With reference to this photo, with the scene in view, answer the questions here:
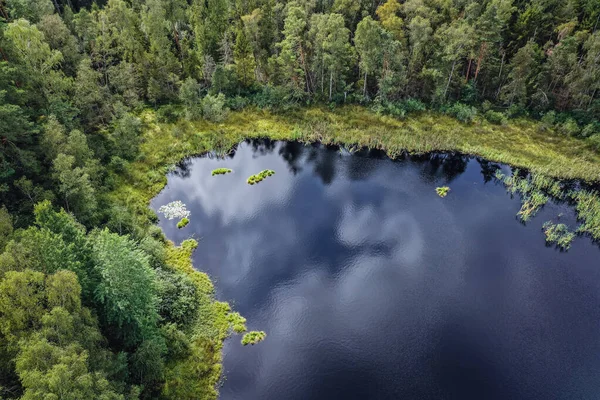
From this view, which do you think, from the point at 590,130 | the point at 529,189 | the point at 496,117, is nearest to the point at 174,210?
the point at 529,189

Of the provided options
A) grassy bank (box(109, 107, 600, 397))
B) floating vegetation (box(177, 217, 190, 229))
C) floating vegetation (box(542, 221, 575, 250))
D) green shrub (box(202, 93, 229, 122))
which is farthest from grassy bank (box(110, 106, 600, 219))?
floating vegetation (box(542, 221, 575, 250))

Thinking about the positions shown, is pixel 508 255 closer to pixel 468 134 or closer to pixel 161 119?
pixel 468 134

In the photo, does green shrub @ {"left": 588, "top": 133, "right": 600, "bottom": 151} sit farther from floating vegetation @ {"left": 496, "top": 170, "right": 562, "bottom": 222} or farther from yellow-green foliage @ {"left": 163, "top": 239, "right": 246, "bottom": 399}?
yellow-green foliage @ {"left": 163, "top": 239, "right": 246, "bottom": 399}

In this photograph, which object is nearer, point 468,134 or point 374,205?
point 374,205

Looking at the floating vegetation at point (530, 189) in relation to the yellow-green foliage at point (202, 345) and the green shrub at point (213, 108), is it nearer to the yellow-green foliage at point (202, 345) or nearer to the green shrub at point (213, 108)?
the yellow-green foliage at point (202, 345)

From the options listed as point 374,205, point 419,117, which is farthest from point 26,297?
point 419,117

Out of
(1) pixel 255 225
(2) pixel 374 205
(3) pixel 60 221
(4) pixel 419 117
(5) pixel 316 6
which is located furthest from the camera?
(5) pixel 316 6

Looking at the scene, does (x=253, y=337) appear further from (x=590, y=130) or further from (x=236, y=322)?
(x=590, y=130)
